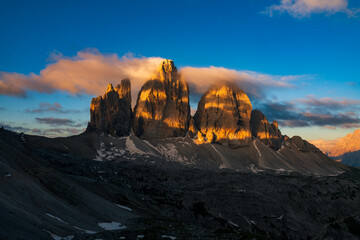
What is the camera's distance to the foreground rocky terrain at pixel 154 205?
45.5m

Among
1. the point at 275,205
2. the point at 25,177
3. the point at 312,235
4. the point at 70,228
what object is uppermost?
the point at 25,177

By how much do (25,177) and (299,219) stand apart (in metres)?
88.5

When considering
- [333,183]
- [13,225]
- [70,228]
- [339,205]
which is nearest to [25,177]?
[70,228]

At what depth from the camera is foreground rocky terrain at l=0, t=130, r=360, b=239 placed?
149 ft

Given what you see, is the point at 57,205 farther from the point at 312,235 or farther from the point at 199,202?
the point at 312,235

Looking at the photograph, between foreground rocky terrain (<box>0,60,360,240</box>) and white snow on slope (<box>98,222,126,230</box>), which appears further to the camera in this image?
white snow on slope (<box>98,222,126,230</box>)

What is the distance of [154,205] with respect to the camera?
309 feet

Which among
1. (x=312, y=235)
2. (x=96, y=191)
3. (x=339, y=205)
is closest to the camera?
(x=96, y=191)

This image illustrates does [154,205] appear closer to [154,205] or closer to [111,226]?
[154,205]

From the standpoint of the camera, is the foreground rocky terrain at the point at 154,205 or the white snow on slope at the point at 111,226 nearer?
the foreground rocky terrain at the point at 154,205

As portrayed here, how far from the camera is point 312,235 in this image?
9938cm

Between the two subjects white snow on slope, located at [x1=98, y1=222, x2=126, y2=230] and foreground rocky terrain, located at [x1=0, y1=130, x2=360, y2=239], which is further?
white snow on slope, located at [x1=98, y1=222, x2=126, y2=230]

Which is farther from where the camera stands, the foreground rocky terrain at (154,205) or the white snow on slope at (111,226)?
the white snow on slope at (111,226)

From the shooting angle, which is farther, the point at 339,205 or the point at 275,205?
the point at 339,205
